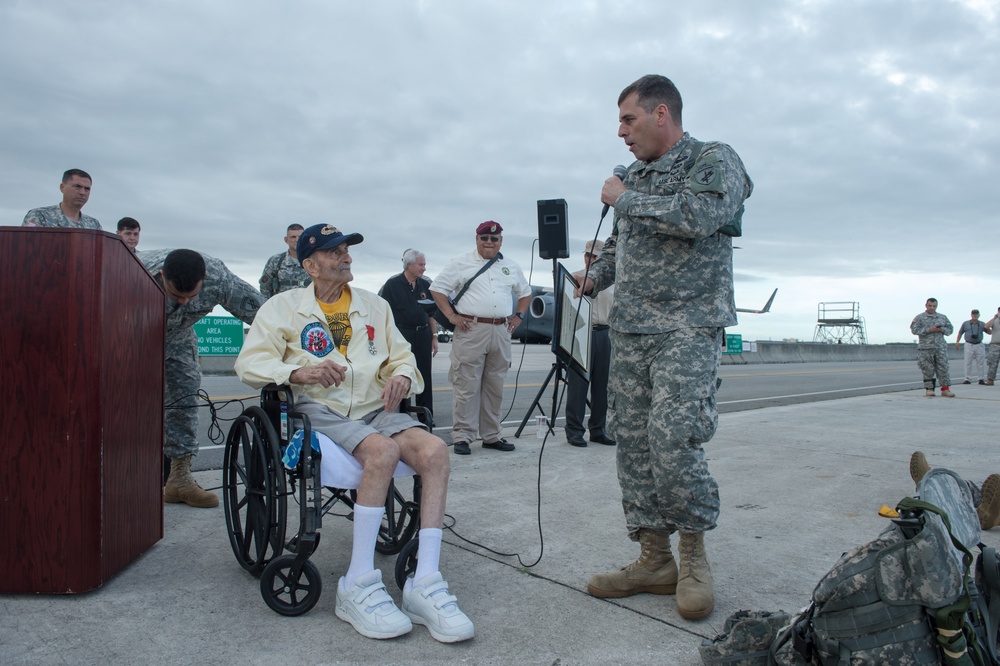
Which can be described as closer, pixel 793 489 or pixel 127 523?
pixel 127 523

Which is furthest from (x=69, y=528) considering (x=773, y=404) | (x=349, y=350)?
(x=773, y=404)

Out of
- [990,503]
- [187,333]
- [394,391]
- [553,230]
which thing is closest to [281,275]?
[187,333]

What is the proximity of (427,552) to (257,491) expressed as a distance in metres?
0.79

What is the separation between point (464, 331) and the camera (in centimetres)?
666

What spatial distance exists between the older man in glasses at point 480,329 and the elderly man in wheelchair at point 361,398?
305cm

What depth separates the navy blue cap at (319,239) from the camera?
3.36 metres

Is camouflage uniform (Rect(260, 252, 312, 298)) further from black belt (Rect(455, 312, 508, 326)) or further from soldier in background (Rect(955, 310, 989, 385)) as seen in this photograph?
soldier in background (Rect(955, 310, 989, 385))

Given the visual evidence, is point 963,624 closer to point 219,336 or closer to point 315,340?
point 315,340

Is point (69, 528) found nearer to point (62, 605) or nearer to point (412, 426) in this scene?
point (62, 605)

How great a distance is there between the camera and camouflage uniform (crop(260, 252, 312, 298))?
7301 millimetres

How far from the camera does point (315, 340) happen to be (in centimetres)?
330

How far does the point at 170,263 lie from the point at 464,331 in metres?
3.12

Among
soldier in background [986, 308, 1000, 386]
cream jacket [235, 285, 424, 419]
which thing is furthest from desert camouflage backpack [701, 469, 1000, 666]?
soldier in background [986, 308, 1000, 386]

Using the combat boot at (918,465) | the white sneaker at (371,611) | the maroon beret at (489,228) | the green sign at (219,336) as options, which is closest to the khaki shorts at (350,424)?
the white sneaker at (371,611)
